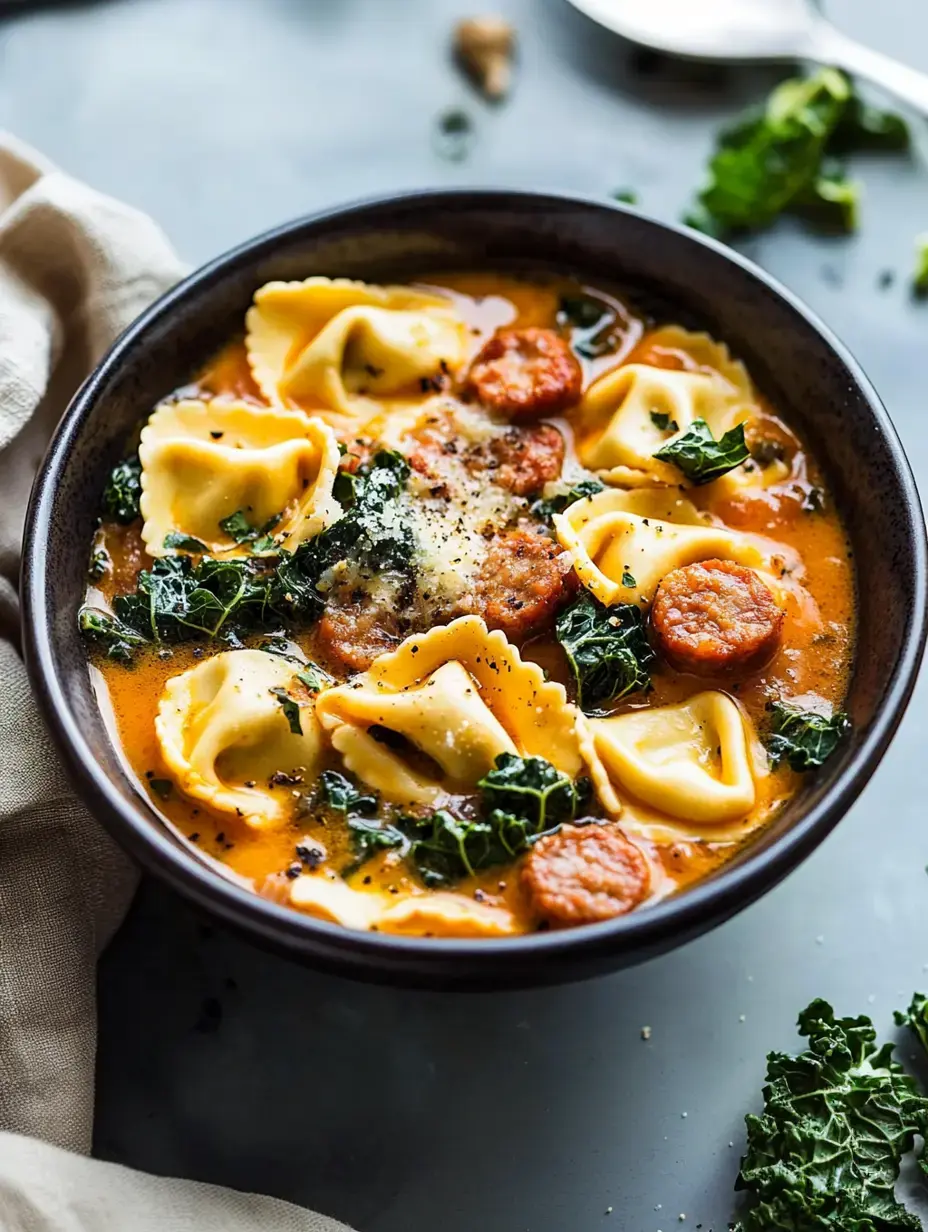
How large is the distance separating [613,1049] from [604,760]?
119 cm

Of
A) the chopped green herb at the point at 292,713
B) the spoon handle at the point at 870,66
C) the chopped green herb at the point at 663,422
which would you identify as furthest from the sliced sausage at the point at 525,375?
the spoon handle at the point at 870,66

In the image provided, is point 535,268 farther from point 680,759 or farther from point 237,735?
point 237,735

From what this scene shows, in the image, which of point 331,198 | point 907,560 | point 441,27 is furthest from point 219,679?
point 441,27

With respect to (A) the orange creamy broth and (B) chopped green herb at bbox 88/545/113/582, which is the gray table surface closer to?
(A) the orange creamy broth

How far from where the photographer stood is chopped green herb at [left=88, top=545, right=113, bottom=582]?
17.9ft

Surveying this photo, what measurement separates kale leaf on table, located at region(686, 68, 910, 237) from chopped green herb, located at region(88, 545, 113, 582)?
3241 mm

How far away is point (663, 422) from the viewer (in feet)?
18.6

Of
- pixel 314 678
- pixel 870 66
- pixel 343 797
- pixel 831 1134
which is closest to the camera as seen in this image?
pixel 343 797

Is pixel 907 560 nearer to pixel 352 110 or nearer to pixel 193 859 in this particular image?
pixel 193 859

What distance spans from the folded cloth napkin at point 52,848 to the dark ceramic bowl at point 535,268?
1.36 ft

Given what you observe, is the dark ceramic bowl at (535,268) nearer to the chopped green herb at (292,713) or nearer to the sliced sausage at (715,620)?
the sliced sausage at (715,620)

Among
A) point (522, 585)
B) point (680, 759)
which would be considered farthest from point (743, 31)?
point (680, 759)

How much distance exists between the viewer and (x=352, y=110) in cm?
745

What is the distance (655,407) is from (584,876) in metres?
1.96
